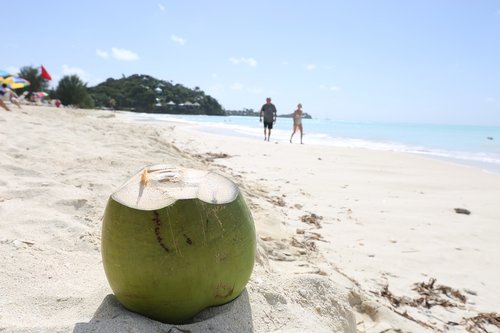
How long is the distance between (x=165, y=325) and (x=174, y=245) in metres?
0.28

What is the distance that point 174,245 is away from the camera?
1.18 meters

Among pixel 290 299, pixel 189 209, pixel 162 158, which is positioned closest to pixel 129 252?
pixel 189 209

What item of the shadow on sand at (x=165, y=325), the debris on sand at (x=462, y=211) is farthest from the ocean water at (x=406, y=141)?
→ the shadow on sand at (x=165, y=325)

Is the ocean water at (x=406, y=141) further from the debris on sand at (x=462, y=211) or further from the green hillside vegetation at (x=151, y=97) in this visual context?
the green hillside vegetation at (x=151, y=97)

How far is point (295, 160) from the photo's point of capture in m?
7.76

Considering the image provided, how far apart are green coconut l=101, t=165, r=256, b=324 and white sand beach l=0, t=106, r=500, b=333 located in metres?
0.08

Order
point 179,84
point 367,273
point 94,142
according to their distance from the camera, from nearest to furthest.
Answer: point 367,273 < point 94,142 < point 179,84

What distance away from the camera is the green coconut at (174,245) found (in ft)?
3.88

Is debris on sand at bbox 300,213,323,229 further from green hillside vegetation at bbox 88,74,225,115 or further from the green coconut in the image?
green hillside vegetation at bbox 88,74,225,115

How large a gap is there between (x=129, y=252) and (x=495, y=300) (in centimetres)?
231

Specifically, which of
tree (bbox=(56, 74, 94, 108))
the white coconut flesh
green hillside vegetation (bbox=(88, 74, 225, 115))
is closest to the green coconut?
the white coconut flesh

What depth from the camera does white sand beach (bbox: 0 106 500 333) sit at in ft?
4.67

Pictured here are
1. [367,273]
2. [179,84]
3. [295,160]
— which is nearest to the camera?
[367,273]

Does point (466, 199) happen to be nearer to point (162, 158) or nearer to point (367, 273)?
point (367, 273)
